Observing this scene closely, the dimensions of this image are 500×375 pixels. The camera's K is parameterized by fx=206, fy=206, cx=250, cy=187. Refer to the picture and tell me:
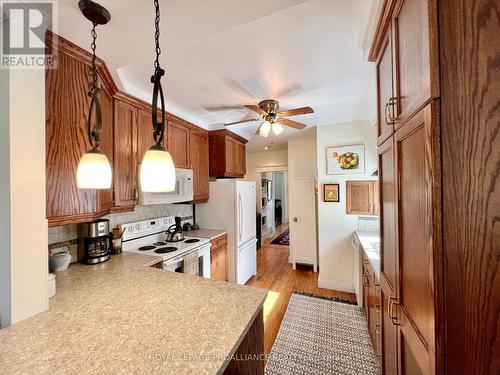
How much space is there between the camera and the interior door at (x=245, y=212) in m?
3.09

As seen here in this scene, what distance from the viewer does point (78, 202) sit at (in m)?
1.31

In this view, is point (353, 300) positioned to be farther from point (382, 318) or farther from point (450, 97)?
point (450, 97)

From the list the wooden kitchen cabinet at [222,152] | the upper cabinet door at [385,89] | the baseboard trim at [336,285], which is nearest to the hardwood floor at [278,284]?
the baseboard trim at [336,285]

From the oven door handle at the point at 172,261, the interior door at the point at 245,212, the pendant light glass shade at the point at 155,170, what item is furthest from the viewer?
the interior door at the point at 245,212

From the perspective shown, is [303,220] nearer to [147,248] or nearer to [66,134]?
[147,248]

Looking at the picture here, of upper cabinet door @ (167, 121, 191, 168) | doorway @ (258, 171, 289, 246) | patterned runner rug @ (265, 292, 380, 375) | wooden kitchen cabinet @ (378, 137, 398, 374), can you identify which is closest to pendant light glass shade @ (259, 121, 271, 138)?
upper cabinet door @ (167, 121, 191, 168)

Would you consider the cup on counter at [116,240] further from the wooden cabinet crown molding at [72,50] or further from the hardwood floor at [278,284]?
the hardwood floor at [278,284]

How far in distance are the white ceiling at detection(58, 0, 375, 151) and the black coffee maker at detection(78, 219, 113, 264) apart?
1.28 meters

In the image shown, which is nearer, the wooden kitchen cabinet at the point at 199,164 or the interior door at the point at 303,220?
the wooden kitchen cabinet at the point at 199,164

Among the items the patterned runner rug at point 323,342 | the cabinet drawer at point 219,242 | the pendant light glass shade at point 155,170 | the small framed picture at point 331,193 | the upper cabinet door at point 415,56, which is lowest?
the patterned runner rug at point 323,342

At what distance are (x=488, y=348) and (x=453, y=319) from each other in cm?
8

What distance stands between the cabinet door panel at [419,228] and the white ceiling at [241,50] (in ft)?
2.87

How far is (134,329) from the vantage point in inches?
33.7

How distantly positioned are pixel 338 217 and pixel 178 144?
248 cm
